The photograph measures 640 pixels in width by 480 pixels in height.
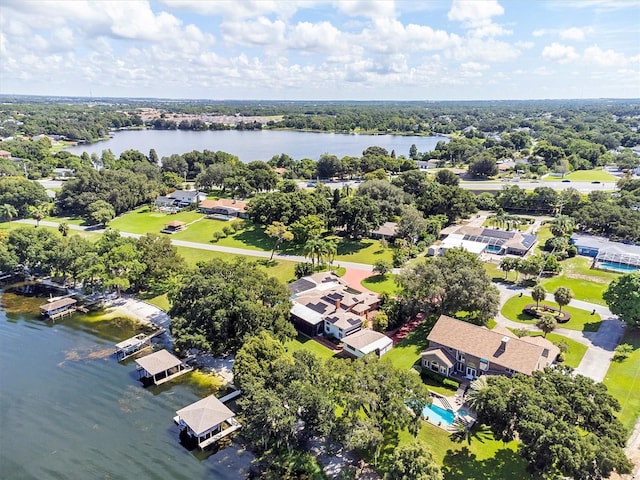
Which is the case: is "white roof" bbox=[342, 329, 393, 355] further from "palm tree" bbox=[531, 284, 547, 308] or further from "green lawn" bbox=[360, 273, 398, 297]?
"palm tree" bbox=[531, 284, 547, 308]

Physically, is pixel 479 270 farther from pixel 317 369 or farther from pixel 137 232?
pixel 137 232

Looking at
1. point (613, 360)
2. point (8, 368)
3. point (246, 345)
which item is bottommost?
point (8, 368)

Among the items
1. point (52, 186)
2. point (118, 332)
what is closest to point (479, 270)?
point (118, 332)

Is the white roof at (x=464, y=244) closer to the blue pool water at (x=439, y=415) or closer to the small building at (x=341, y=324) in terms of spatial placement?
the small building at (x=341, y=324)

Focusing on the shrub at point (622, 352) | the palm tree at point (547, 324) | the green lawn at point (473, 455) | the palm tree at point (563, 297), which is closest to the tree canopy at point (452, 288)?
the palm tree at point (547, 324)

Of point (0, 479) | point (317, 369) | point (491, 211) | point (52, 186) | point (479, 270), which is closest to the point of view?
point (0, 479)

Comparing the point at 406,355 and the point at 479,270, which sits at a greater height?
the point at 479,270

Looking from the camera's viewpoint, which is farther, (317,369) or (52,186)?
(52,186)

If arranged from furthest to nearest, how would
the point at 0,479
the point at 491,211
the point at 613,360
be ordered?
the point at 491,211
the point at 613,360
the point at 0,479
